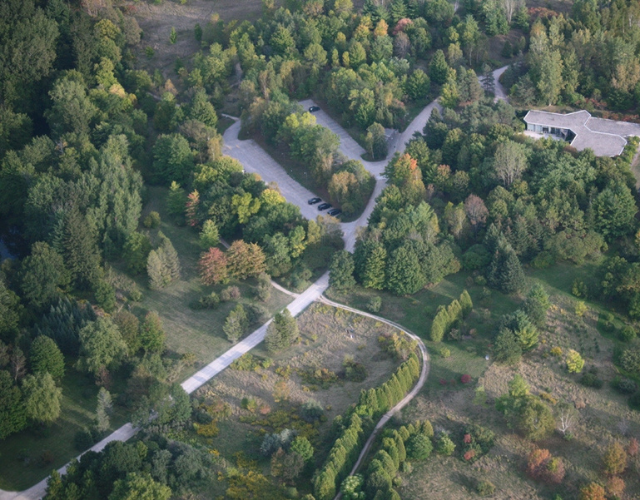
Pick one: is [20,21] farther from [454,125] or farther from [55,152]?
[454,125]

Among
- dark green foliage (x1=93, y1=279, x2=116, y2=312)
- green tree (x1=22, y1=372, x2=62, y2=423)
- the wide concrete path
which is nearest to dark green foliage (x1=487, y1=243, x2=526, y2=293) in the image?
the wide concrete path

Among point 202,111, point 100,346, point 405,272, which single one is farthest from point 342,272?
point 202,111

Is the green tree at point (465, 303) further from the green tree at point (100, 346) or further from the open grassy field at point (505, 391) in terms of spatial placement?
the green tree at point (100, 346)

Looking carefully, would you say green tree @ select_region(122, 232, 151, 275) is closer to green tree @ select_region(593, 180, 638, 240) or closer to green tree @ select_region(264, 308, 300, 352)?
green tree @ select_region(264, 308, 300, 352)

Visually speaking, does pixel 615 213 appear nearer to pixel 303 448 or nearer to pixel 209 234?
pixel 303 448

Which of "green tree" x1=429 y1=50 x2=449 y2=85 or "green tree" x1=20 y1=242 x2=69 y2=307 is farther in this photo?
"green tree" x1=429 y1=50 x2=449 y2=85

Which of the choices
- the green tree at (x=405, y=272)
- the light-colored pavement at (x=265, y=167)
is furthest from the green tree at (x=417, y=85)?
the green tree at (x=405, y=272)
